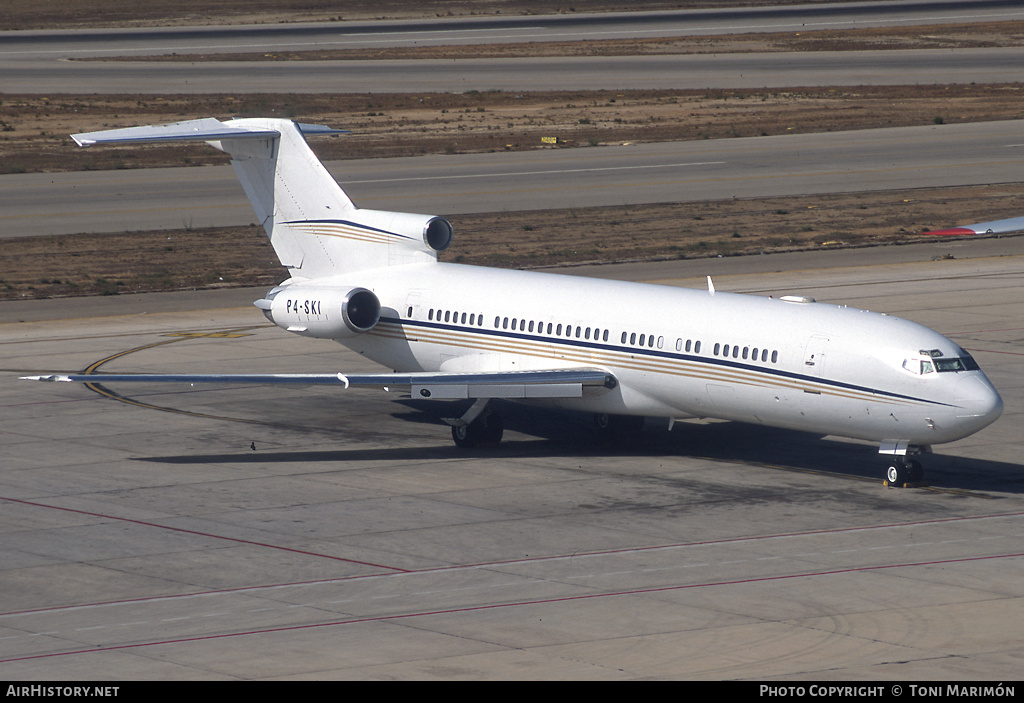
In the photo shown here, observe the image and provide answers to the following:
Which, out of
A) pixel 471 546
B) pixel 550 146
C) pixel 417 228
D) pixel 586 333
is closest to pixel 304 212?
pixel 417 228

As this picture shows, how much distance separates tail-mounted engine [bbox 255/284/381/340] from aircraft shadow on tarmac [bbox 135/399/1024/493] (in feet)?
8.70

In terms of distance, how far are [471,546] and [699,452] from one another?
796 centimetres

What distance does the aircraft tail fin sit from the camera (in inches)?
1296

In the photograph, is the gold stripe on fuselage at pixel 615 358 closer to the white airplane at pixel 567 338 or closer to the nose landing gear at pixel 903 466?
the white airplane at pixel 567 338

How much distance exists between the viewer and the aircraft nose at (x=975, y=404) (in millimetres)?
24734

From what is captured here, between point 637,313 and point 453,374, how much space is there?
12.2 ft

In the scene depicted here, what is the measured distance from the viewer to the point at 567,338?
29.3 metres

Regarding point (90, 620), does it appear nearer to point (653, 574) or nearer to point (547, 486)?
point (653, 574)

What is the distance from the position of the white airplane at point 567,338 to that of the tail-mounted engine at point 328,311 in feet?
0.12

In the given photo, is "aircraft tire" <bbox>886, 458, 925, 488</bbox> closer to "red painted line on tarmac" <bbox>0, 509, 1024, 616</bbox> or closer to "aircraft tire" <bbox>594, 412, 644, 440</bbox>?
"red painted line on tarmac" <bbox>0, 509, 1024, 616</bbox>

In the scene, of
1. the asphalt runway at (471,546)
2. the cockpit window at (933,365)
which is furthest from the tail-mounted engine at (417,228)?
the cockpit window at (933,365)

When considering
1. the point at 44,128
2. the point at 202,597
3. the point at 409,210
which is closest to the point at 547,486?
the point at 202,597

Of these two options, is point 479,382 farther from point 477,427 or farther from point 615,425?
point 615,425

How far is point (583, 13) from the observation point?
134m
